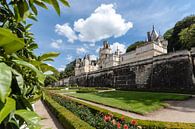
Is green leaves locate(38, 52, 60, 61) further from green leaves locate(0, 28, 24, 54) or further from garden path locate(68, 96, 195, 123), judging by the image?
garden path locate(68, 96, 195, 123)

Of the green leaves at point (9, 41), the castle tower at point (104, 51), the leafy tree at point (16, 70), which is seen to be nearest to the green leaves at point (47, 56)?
the leafy tree at point (16, 70)

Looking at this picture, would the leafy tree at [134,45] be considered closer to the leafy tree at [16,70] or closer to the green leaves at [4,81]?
the leafy tree at [16,70]

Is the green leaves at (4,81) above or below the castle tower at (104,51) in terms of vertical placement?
below

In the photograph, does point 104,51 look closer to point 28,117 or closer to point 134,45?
point 134,45

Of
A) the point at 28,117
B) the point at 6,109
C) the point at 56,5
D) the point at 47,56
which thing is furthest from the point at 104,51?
the point at 6,109

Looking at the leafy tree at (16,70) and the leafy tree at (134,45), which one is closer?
the leafy tree at (16,70)

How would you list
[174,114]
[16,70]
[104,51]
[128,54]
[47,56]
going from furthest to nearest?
[104,51]
[128,54]
[174,114]
[47,56]
[16,70]

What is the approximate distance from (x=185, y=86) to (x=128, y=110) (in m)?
10.1

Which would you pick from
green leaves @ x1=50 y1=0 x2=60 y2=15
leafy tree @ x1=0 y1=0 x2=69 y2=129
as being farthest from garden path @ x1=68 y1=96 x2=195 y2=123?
green leaves @ x1=50 y1=0 x2=60 y2=15

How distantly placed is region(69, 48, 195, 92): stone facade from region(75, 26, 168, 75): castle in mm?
12793

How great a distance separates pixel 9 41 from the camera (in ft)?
2.35

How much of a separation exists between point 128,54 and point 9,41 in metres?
51.0

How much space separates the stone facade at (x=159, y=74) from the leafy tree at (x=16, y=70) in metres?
19.9

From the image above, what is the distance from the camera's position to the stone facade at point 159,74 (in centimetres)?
2078
